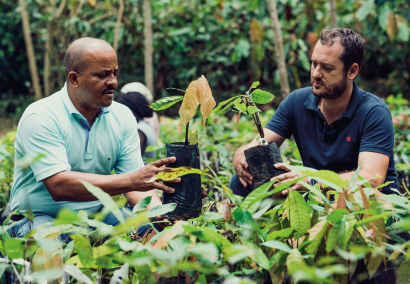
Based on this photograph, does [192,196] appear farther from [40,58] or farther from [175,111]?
[40,58]

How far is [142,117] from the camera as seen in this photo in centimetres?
325

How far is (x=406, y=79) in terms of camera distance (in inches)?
362

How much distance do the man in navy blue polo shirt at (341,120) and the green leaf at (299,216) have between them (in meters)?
0.75

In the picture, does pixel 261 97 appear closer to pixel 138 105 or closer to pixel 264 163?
pixel 264 163

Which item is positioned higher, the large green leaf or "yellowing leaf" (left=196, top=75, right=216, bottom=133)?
"yellowing leaf" (left=196, top=75, right=216, bottom=133)

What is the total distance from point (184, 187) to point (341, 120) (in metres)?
1.09

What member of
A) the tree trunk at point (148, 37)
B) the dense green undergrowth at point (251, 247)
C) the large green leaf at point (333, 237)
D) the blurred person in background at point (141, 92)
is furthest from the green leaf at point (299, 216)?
the tree trunk at point (148, 37)

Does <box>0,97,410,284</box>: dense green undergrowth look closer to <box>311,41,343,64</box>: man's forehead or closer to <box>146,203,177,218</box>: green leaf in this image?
<box>146,203,177,218</box>: green leaf

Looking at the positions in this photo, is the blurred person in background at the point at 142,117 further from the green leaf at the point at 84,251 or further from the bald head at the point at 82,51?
the green leaf at the point at 84,251

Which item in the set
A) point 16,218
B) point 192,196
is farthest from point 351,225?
point 16,218

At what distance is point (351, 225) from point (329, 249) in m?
0.09

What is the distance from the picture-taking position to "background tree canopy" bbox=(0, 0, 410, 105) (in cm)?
737

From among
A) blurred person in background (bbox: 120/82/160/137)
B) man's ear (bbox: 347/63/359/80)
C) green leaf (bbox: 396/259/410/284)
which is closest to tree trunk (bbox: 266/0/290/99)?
blurred person in background (bbox: 120/82/160/137)

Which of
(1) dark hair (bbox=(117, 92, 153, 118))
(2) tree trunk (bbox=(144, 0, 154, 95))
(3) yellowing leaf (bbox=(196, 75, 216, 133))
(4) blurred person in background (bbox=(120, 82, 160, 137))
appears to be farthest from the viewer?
(2) tree trunk (bbox=(144, 0, 154, 95))
